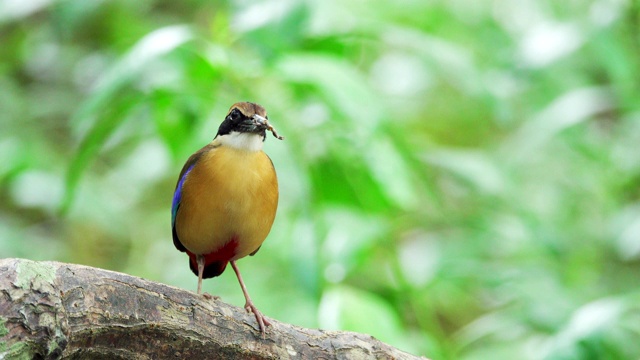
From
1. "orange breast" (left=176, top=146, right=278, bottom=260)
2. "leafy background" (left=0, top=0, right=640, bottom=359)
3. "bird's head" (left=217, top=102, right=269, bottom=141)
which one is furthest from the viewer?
"leafy background" (left=0, top=0, right=640, bottom=359)

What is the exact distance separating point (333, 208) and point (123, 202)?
288 centimetres

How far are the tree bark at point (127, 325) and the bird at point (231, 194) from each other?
0.41ft

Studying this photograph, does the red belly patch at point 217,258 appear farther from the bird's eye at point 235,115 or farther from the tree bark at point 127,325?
the bird's eye at point 235,115

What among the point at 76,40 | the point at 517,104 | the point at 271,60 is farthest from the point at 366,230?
the point at 76,40

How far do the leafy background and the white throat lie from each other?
682 millimetres

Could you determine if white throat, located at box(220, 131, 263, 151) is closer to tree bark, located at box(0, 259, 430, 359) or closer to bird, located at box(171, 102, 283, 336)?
bird, located at box(171, 102, 283, 336)

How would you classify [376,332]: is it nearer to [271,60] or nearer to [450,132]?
[271,60]

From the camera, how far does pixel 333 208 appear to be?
468cm

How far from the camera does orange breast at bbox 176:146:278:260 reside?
3.22 meters

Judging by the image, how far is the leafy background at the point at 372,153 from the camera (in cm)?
423

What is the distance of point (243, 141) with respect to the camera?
3.38m

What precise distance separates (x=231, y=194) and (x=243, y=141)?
26 centimetres

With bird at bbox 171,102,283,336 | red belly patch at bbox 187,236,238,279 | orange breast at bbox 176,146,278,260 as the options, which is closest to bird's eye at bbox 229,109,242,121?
bird at bbox 171,102,283,336

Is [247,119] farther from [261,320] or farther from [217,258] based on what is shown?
[261,320]
